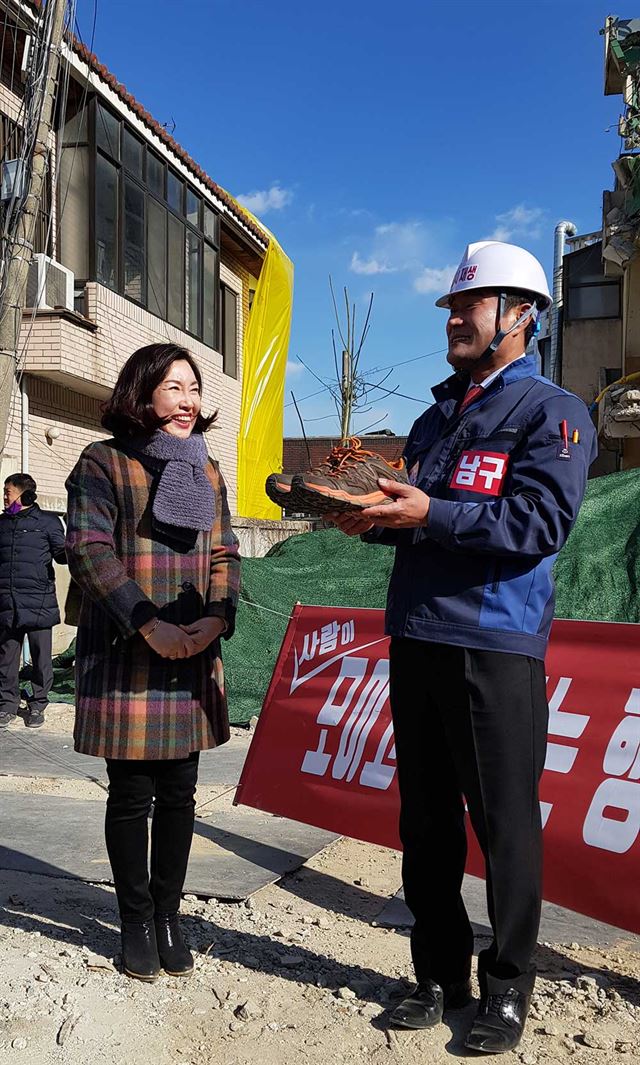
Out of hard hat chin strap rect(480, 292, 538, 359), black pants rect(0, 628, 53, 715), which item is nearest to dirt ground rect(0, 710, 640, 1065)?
hard hat chin strap rect(480, 292, 538, 359)

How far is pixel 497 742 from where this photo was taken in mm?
2467

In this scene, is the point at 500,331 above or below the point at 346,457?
above

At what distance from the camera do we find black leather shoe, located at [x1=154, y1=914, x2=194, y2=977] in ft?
9.93

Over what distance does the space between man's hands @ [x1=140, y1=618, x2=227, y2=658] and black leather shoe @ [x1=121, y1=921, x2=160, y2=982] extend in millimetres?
899

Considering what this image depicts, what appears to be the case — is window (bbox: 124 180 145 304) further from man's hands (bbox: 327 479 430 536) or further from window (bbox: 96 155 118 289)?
man's hands (bbox: 327 479 430 536)

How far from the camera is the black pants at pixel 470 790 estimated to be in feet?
8.11

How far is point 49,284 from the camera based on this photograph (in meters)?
11.5

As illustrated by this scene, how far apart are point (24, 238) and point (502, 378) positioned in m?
6.17

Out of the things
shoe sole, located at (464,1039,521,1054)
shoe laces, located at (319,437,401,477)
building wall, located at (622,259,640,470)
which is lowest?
shoe sole, located at (464,1039,521,1054)

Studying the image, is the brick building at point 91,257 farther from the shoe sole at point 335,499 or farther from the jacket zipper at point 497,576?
the jacket zipper at point 497,576

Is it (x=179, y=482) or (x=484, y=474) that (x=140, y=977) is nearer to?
(x=179, y=482)

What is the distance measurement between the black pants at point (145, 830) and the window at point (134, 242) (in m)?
11.4

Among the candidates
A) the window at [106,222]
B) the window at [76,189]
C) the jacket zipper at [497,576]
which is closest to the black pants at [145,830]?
the jacket zipper at [497,576]

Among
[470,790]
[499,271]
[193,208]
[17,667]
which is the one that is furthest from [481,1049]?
[193,208]
